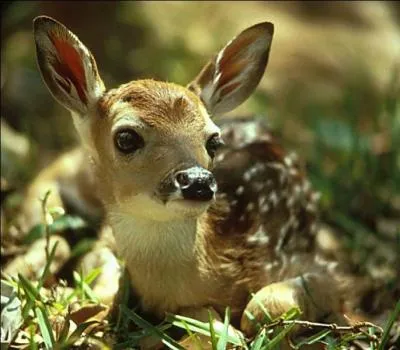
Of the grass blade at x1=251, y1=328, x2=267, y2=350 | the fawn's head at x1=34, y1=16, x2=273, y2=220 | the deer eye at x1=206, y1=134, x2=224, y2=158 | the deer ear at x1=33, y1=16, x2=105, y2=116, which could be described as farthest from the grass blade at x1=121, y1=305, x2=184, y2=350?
the deer ear at x1=33, y1=16, x2=105, y2=116

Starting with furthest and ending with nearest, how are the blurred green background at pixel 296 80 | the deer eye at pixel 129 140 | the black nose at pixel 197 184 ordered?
the blurred green background at pixel 296 80 → the deer eye at pixel 129 140 → the black nose at pixel 197 184

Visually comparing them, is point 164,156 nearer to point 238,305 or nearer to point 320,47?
point 238,305

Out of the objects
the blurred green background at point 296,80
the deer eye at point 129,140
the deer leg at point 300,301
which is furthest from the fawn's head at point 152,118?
→ the blurred green background at point 296,80

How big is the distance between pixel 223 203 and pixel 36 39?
109cm

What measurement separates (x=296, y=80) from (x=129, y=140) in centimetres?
402

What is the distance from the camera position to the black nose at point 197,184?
346 cm

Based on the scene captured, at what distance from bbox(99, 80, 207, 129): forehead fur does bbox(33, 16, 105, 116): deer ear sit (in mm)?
118

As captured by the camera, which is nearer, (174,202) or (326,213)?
(174,202)

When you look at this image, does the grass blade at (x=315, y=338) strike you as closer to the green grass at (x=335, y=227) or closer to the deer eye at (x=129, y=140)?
the green grass at (x=335, y=227)

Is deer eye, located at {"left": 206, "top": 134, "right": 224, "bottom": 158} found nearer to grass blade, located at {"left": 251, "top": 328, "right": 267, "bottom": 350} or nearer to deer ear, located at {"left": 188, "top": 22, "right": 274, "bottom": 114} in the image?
deer ear, located at {"left": 188, "top": 22, "right": 274, "bottom": 114}

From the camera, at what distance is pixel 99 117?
13.0 feet

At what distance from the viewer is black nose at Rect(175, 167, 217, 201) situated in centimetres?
346

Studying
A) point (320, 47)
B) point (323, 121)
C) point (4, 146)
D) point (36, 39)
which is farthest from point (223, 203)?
point (320, 47)

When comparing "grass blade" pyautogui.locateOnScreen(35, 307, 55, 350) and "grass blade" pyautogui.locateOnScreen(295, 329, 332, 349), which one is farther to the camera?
"grass blade" pyautogui.locateOnScreen(295, 329, 332, 349)
